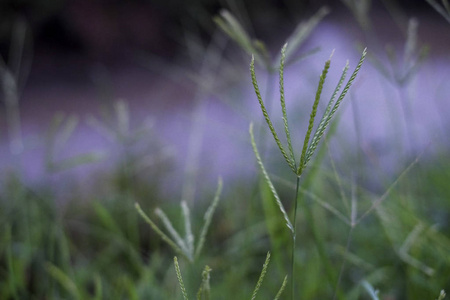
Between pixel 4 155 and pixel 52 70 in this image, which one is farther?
pixel 52 70

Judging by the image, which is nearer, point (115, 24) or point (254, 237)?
point (254, 237)

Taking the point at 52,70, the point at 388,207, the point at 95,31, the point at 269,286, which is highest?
the point at 95,31

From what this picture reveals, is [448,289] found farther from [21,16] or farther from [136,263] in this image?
[21,16]

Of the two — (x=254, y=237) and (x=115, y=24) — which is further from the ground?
(x=115, y=24)

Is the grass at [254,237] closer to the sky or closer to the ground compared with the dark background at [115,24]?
closer to the ground

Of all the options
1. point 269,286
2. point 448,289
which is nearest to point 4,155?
point 269,286

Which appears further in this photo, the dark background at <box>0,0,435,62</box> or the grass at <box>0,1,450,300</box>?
the dark background at <box>0,0,435,62</box>

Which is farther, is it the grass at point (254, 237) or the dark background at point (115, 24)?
the dark background at point (115, 24)

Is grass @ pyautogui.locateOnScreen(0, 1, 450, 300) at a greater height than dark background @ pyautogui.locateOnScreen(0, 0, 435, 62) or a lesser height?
lesser
